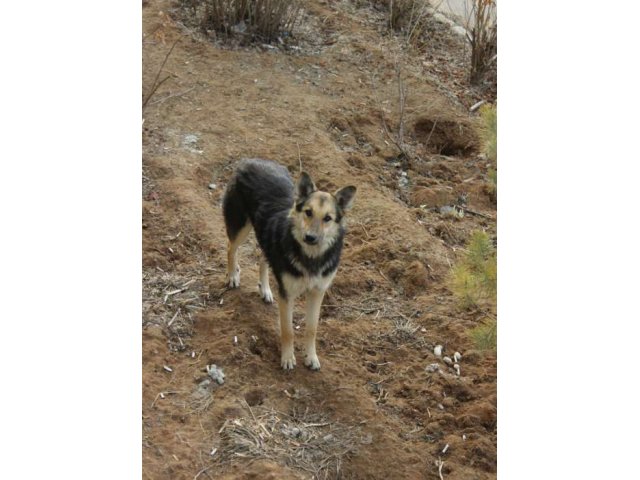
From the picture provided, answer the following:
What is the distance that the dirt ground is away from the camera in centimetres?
349

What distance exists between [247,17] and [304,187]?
11.5 ft

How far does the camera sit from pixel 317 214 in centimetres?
353

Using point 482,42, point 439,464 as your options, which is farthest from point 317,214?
point 482,42

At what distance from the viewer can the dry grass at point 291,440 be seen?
131 inches

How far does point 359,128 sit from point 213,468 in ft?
12.0

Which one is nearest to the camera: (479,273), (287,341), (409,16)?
(479,273)

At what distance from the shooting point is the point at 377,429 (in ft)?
12.0

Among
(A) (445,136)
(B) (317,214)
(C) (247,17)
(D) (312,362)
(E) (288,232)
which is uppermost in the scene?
(B) (317,214)

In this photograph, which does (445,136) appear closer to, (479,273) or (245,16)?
(245,16)

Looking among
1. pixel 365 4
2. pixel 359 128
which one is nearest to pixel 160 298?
pixel 359 128

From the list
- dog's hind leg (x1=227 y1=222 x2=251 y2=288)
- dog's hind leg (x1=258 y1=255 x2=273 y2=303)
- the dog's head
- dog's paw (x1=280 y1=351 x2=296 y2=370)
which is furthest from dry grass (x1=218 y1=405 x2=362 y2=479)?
dog's hind leg (x1=227 y1=222 x2=251 y2=288)

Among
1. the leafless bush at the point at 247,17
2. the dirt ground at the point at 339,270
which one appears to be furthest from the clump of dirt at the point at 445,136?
the leafless bush at the point at 247,17

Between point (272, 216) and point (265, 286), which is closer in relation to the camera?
point (272, 216)

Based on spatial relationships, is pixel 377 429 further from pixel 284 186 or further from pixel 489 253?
pixel 284 186
